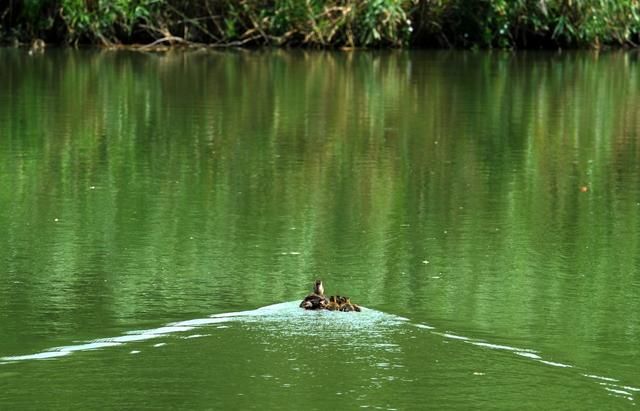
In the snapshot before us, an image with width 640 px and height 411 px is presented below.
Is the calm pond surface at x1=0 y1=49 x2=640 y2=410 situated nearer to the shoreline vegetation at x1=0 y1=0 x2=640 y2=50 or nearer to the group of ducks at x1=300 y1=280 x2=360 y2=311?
the group of ducks at x1=300 y1=280 x2=360 y2=311

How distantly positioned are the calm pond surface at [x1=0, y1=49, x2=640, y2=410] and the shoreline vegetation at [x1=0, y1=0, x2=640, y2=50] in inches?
470

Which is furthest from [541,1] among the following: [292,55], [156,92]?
[156,92]

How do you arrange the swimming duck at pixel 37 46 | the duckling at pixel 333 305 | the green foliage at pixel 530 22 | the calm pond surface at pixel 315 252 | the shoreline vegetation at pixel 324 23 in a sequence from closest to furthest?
the calm pond surface at pixel 315 252
the duckling at pixel 333 305
the swimming duck at pixel 37 46
the shoreline vegetation at pixel 324 23
the green foliage at pixel 530 22

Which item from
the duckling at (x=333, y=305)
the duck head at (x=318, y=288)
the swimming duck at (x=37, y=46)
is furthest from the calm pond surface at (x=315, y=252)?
the swimming duck at (x=37, y=46)

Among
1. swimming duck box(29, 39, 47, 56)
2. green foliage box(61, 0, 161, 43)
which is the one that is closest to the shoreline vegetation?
green foliage box(61, 0, 161, 43)

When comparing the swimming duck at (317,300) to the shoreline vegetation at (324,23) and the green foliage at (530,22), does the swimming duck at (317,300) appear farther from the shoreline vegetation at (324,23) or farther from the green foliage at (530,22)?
the green foliage at (530,22)

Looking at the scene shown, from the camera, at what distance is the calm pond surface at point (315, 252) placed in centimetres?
697

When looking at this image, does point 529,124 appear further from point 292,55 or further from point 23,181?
point 292,55

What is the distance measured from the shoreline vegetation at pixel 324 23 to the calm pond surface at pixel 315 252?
1194 cm

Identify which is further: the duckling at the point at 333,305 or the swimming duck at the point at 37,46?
the swimming duck at the point at 37,46

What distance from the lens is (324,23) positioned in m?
33.3

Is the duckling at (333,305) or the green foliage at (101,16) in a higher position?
the green foliage at (101,16)

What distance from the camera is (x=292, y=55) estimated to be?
31375mm

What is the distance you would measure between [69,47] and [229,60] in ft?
13.9
